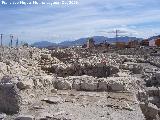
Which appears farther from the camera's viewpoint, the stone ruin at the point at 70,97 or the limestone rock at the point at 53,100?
the limestone rock at the point at 53,100

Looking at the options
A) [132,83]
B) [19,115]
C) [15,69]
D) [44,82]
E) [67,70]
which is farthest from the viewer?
[67,70]

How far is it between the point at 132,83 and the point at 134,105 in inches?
124

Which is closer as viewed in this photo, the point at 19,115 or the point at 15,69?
the point at 19,115

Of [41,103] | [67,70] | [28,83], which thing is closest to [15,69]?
[67,70]

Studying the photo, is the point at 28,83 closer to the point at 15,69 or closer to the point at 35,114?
the point at 35,114

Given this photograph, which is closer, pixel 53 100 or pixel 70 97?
pixel 53 100

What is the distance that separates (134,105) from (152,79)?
6.58 metres

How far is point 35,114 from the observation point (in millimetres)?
9297

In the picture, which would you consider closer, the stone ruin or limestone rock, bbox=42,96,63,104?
the stone ruin

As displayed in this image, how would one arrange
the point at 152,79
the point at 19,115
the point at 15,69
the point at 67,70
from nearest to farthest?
the point at 19,115
the point at 15,69
the point at 152,79
the point at 67,70

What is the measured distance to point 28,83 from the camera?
11422mm

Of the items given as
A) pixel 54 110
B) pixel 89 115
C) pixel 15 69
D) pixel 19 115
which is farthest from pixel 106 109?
pixel 15 69

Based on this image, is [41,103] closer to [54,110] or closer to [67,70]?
[54,110]

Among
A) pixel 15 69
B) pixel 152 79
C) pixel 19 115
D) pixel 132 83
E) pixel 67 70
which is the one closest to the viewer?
pixel 19 115
